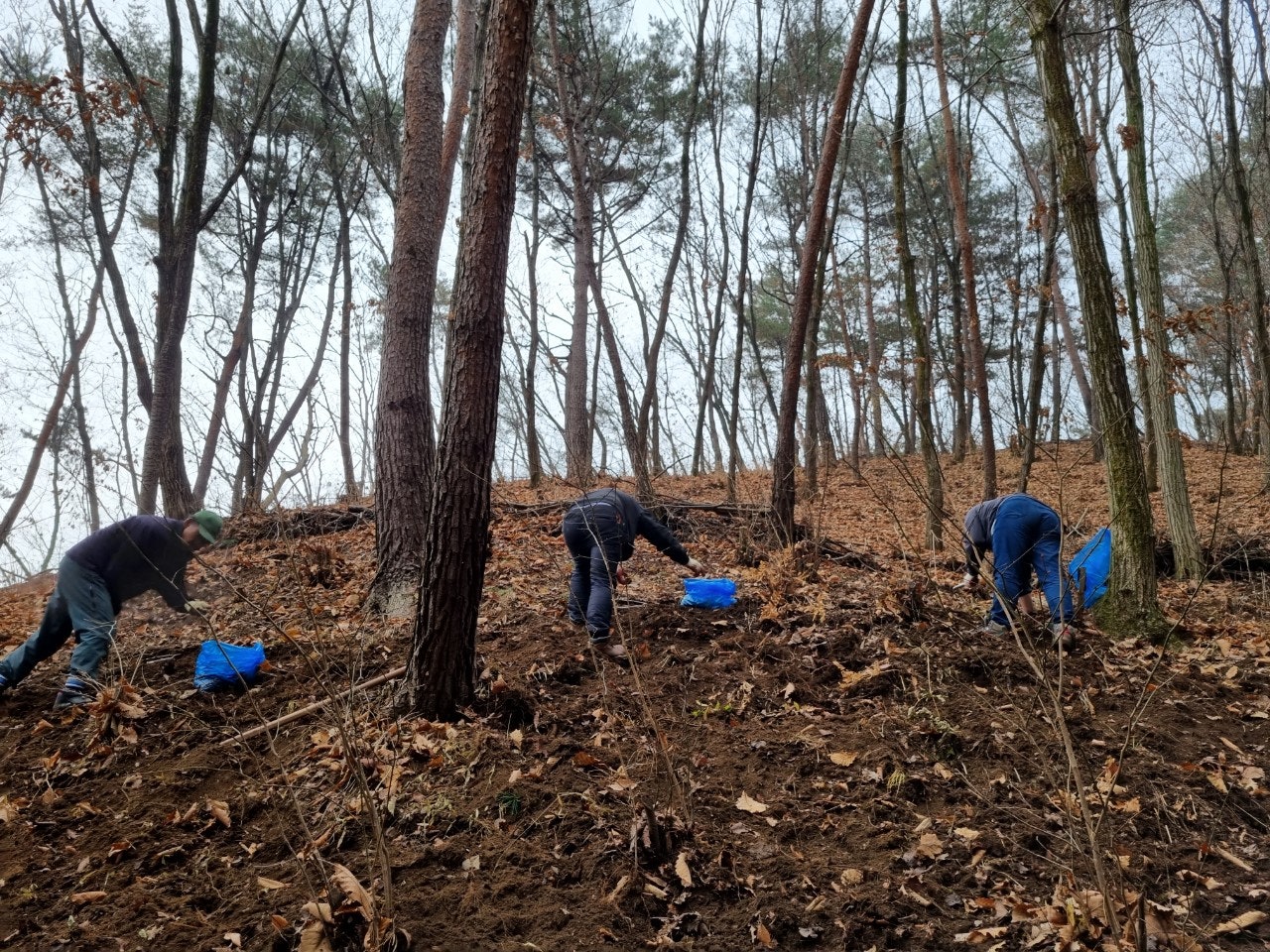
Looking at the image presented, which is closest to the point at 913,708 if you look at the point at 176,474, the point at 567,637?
the point at 567,637

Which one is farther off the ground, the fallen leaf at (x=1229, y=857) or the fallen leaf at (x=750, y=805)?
the fallen leaf at (x=750, y=805)

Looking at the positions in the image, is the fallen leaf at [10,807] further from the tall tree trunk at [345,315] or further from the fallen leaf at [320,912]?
the tall tree trunk at [345,315]

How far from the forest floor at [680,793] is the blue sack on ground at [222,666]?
0.09m

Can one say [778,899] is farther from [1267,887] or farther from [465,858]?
[1267,887]

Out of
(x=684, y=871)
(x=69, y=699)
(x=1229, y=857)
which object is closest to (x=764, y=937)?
(x=684, y=871)

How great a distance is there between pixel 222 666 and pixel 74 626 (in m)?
1.09

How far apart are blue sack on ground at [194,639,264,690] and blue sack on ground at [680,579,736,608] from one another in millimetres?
2909

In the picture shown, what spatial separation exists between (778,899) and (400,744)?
1826 mm

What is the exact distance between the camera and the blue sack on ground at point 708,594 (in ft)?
17.4

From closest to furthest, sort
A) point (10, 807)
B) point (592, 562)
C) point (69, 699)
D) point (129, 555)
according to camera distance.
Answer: point (10, 807) → point (69, 699) → point (129, 555) → point (592, 562)

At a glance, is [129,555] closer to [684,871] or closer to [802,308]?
[684,871]

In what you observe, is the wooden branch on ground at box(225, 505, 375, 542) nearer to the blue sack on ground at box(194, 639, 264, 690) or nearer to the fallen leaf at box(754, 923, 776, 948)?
the blue sack on ground at box(194, 639, 264, 690)

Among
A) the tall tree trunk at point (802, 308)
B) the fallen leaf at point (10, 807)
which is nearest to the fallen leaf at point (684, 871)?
the fallen leaf at point (10, 807)

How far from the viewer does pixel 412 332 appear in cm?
587
